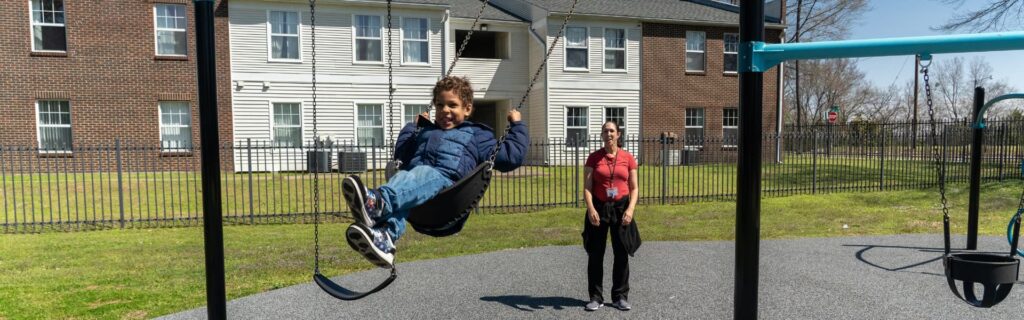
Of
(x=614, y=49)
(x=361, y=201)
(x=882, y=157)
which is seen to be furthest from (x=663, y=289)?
(x=614, y=49)

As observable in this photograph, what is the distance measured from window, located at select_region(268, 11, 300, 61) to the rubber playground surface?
13260 millimetres

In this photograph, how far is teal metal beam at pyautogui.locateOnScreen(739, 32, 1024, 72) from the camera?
9.80 feet

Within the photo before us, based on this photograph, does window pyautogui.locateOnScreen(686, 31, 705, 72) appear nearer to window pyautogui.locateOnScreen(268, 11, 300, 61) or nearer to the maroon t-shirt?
window pyautogui.locateOnScreen(268, 11, 300, 61)

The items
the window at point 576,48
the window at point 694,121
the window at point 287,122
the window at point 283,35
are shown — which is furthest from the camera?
the window at point 694,121

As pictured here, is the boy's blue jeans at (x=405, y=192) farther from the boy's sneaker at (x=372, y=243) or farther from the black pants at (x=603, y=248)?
the black pants at (x=603, y=248)

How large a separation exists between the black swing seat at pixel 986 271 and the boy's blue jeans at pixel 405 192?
2832 millimetres

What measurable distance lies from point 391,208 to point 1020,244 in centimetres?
924

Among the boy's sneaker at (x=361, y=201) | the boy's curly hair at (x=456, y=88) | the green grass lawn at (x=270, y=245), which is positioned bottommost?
the green grass lawn at (x=270, y=245)

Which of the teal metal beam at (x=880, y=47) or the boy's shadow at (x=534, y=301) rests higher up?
the teal metal beam at (x=880, y=47)

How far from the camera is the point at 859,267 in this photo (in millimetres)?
6977

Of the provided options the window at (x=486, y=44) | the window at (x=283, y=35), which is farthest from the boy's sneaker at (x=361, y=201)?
the window at (x=486, y=44)

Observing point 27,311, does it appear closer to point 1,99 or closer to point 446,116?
point 446,116

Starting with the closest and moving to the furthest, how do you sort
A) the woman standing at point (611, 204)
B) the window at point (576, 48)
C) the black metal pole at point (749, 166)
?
the black metal pole at point (749, 166)
the woman standing at point (611, 204)
the window at point (576, 48)

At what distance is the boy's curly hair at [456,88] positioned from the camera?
13.3 feet
